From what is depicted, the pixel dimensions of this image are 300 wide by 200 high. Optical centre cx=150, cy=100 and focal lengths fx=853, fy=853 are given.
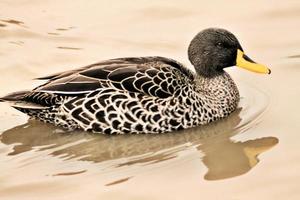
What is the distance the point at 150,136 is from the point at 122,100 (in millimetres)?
399

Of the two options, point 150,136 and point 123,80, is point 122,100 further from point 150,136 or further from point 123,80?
point 150,136

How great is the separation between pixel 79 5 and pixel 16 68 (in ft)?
6.76

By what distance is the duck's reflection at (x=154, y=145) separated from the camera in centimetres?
691

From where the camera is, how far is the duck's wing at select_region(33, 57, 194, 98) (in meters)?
7.48

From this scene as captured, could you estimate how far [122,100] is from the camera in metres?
7.46

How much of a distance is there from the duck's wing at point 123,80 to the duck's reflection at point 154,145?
0.39 metres

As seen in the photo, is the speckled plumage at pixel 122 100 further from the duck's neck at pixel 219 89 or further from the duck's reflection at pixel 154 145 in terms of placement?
the duck's neck at pixel 219 89

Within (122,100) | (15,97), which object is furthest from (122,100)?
(15,97)

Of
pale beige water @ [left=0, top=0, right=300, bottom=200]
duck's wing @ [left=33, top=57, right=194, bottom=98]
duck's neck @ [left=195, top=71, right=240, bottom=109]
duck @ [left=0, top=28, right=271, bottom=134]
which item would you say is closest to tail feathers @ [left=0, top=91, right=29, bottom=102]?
duck @ [left=0, top=28, right=271, bottom=134]

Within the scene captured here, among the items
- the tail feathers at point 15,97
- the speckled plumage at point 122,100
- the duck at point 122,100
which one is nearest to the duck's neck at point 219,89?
the duck at point 122,100

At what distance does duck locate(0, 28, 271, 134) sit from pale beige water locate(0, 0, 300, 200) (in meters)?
0.12

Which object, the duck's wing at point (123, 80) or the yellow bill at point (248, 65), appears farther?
the yellow bill at point (248, 65)

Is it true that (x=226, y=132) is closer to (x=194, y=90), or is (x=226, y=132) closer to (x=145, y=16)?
(x=194, y=90)

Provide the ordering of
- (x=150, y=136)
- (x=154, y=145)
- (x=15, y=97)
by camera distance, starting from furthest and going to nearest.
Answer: (x=15, y=97) < (x=150, y=136) < (x=154, y=145)
